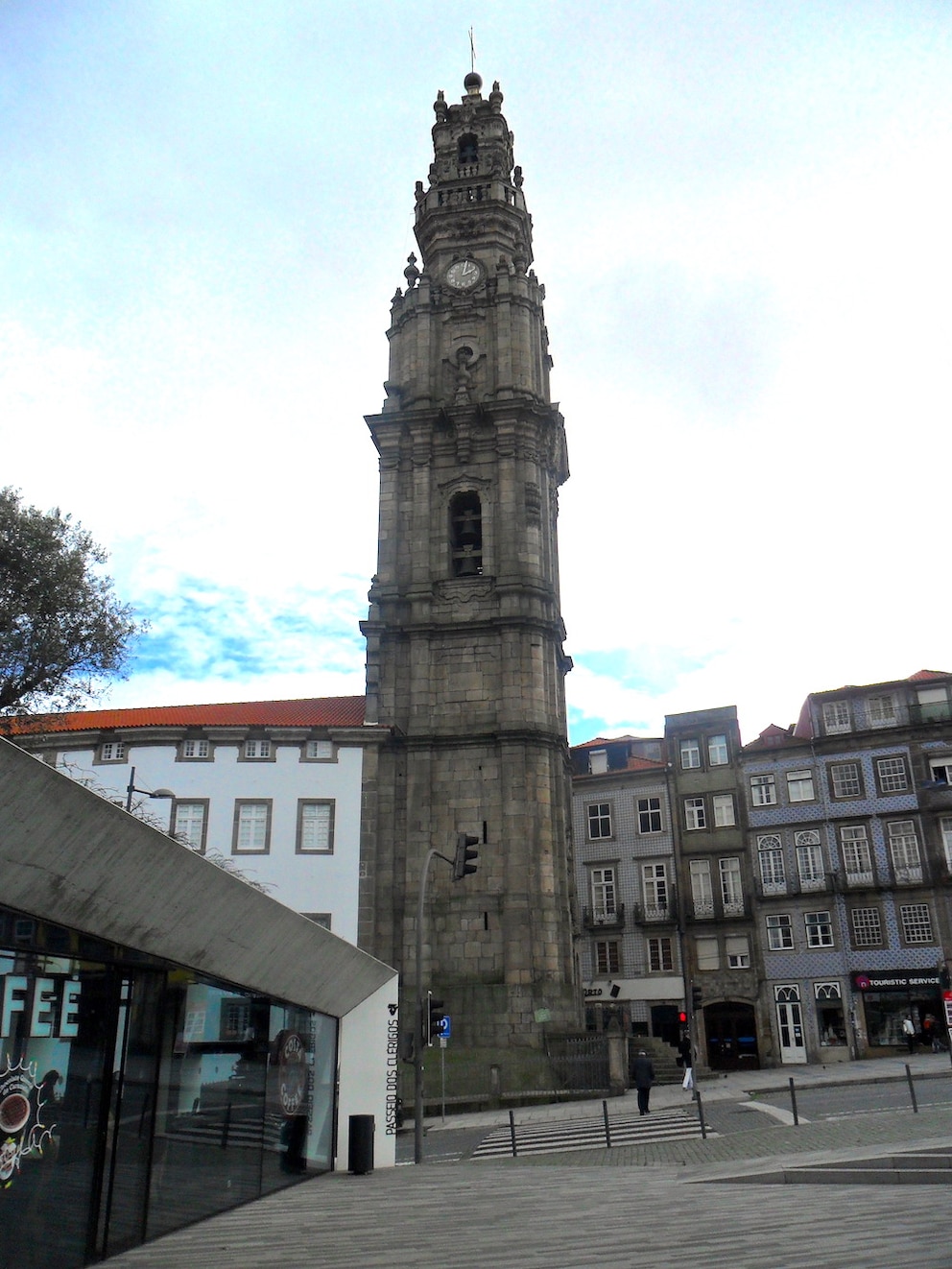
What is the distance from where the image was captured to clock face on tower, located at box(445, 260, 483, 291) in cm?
4516

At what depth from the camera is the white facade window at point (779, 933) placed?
1745 inches

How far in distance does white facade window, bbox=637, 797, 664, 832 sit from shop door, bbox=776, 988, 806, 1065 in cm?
875

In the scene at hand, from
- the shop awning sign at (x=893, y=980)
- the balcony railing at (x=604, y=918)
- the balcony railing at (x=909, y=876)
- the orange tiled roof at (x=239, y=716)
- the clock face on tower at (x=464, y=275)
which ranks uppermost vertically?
the clock face on tower at (x=464, y=275)

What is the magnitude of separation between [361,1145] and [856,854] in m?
32.7

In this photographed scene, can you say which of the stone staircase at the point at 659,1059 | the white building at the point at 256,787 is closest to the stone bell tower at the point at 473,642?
the white building at the point at 256,787

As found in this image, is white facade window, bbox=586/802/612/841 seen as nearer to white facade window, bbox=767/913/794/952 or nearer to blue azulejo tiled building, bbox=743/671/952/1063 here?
blue azulejo tiled building, bbox=743/671/952/1063

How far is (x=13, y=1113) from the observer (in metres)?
8.65

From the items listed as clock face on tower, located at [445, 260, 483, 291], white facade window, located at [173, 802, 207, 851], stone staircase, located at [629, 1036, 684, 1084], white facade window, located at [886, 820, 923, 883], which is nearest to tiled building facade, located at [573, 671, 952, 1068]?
white facade window, located at [886, 820, 923, 883]

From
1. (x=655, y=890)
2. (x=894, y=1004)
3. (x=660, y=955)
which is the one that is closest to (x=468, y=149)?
(x=655, y=890)

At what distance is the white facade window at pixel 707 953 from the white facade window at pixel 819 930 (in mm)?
3902

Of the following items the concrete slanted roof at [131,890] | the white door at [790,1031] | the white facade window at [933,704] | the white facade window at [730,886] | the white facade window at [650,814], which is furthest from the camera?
the white facade window at [650,814]

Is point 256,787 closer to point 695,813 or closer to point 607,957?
point 607,957

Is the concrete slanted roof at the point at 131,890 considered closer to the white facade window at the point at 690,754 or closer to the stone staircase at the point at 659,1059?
the stone staircase at the point at 659,1059

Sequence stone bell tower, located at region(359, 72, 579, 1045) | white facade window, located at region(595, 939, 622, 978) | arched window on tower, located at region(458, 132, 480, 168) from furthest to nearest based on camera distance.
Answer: arched window on tower, located at region(458, 132, 480, 168) < white facade window, located at region(595, 939, 622, 978) < stone bell tower, located at region(359, 72, 579, 1045)
